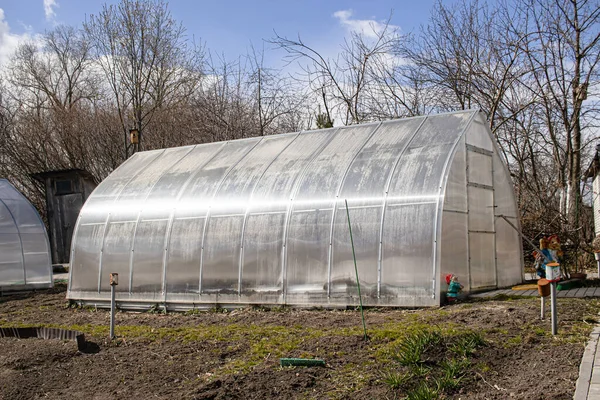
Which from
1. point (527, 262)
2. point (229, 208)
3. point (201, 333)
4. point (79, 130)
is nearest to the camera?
point (201, 333)

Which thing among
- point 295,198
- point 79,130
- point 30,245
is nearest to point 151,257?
point 295,198

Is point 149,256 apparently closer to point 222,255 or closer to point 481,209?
point 222,255

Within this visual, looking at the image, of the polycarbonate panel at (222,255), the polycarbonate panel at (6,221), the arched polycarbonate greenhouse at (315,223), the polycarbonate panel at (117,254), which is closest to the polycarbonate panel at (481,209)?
the arched polycarbonate greenhouse at (315,223)

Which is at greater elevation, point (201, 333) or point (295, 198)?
point (295, 198)

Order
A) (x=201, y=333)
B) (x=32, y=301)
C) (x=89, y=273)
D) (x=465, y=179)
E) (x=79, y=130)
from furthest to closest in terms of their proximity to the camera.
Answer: (x=79, y=130) → (x=32, y=301) → (x=89, y=273) → (x=465, y=179) → (x=201, y=333)

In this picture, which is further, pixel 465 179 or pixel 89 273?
Result: pixel 89 273

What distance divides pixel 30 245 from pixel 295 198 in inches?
374

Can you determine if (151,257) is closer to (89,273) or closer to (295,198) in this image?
(89,273)

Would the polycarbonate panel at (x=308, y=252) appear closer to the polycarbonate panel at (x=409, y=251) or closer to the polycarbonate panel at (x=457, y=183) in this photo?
the polycarbonate panel at (x=409, y=251)

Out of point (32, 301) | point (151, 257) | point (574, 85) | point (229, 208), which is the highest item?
point (574, 85)

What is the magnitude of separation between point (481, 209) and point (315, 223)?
3171 mm

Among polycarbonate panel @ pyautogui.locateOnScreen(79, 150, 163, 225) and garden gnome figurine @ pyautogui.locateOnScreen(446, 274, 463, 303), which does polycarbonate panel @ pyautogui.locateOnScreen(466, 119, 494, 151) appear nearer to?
garden gnome figurine @ pyautogui.locateOnScreen(446, 274, 463, 303)

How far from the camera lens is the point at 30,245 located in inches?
679

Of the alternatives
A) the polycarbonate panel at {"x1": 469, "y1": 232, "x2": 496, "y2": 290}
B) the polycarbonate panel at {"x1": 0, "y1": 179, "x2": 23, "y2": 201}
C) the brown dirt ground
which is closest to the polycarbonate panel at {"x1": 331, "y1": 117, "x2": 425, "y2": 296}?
the brown dirt ground
